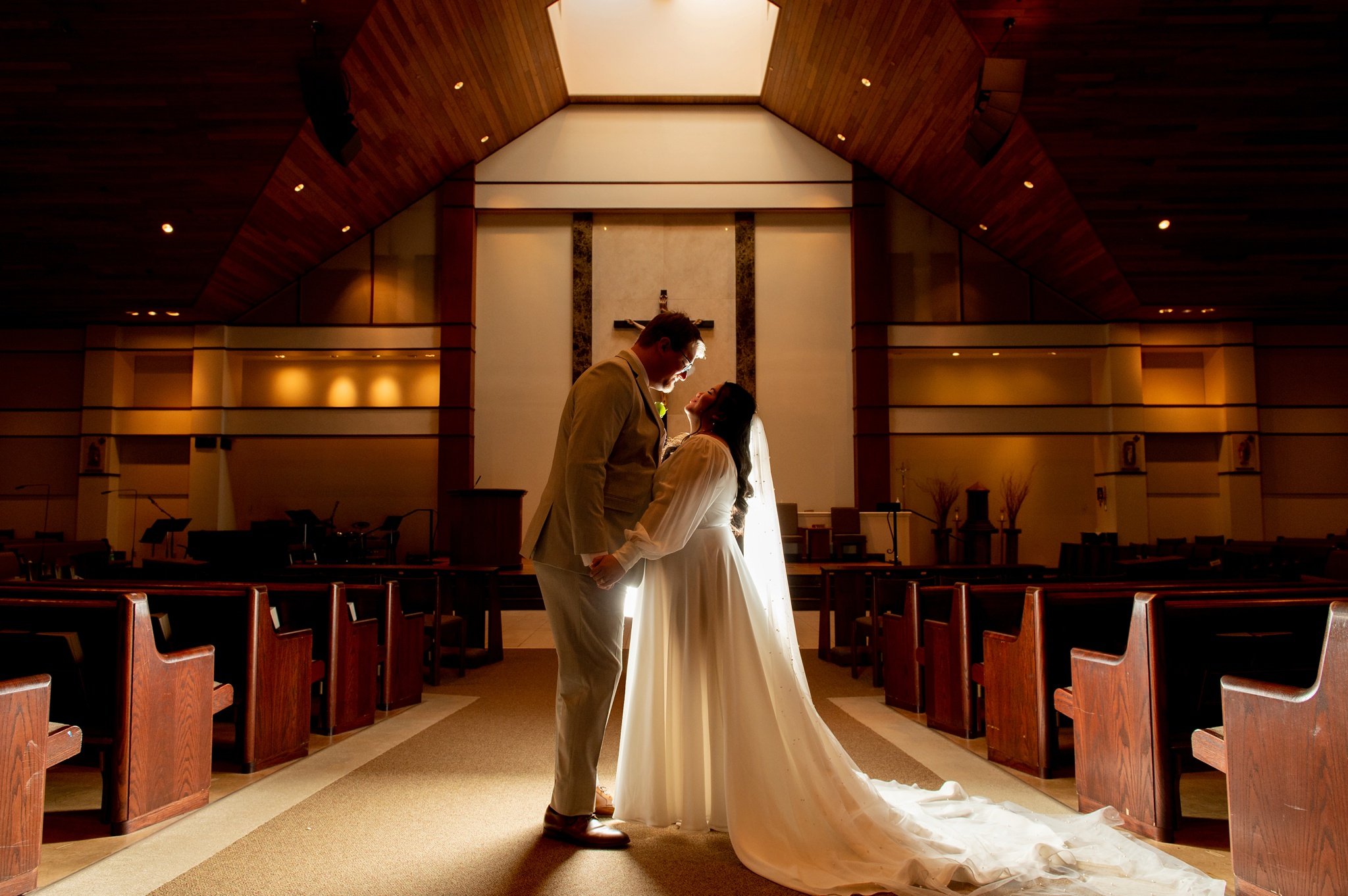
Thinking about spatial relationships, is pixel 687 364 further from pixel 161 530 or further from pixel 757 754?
pixel 161 530

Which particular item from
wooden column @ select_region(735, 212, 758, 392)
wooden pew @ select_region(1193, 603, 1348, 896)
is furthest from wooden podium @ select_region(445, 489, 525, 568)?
wooden pew @ select_region(1193, 603, 1348, 896)

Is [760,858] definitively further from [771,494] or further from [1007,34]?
[1007,34]

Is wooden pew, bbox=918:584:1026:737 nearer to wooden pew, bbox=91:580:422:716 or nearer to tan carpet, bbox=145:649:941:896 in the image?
tan carpet, bbox=145:649:941:896

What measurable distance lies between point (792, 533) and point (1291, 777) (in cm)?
981

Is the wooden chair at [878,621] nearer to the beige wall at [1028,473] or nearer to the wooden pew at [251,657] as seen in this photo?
the wooden pew at [251,657]

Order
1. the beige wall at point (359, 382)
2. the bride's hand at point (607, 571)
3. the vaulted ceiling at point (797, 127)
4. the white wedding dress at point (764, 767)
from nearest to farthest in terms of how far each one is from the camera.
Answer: the white wedding dress at point (764, 767) < the bride's hand at point (607, 571) < the vaulted ceiling at point (797, 127) < the beige wall at point (359, 382)

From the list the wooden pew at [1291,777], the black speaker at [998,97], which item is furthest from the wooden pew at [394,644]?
the black speaker at [998,97]

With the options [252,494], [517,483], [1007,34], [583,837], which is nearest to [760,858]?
[583,837]

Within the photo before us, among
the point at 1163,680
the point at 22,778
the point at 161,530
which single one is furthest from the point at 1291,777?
the point at 161,530

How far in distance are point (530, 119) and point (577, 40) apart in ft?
4.30

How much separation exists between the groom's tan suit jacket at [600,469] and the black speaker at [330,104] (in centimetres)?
651

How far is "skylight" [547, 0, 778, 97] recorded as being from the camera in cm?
1231

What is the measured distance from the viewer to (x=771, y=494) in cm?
287

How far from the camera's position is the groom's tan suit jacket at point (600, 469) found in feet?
7.99
